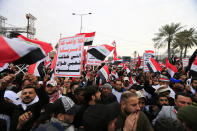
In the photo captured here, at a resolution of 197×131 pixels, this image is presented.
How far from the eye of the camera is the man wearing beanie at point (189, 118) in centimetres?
130

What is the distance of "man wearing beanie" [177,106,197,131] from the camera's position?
130cm

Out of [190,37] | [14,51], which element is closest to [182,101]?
[14,51]

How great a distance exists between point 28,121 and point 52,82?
4.63 feet

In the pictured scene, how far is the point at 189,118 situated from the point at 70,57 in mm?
2778

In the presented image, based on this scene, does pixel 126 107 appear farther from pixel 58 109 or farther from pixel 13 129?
pixel 13 129

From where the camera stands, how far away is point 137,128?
1805 mm

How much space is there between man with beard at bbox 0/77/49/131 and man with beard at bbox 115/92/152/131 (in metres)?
1.43

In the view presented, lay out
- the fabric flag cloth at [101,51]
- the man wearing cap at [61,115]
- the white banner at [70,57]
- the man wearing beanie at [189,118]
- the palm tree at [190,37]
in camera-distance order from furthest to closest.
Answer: the palm tree at [190,37]
the fabric flag cloth at [101,51]
the white banner at [70,57]
the man wearing cap at [61,115]
the man wearing beanie at [189,118]

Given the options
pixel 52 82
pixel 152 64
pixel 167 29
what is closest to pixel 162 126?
pixel 52 82

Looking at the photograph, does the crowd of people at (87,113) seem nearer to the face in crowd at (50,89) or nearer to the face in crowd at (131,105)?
the face in crowd at (131,105)

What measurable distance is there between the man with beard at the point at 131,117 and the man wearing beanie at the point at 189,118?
0.52 meters

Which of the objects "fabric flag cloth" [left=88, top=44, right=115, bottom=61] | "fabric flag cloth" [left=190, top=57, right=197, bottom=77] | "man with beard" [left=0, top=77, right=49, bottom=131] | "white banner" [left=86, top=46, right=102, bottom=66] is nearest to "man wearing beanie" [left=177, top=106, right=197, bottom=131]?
"man with beard" [left=0, top=77, right=49, bottom=131]

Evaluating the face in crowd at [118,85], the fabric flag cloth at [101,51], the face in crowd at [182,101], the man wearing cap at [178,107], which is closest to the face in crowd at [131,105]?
the man wearing cap at [178,107]

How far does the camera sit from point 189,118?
1338 millimetres
